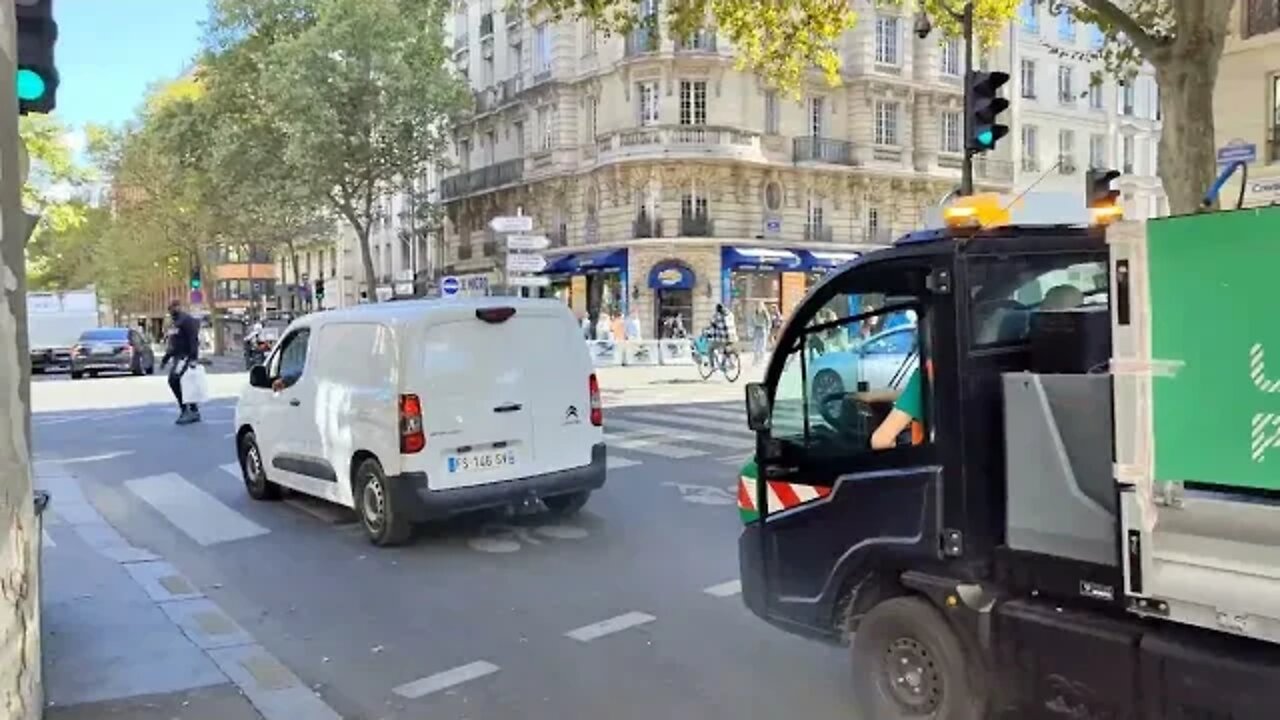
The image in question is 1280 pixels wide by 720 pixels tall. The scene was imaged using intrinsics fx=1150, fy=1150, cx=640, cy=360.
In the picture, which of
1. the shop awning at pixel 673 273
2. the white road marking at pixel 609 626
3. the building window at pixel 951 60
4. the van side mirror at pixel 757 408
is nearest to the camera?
the van side mirror at pixel 757 408

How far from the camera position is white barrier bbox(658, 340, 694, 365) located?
32.8 meters

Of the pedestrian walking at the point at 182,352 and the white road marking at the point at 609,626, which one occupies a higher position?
the pedestrian walking at the point at 182,352

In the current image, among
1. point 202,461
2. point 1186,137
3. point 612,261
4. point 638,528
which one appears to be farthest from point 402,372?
point 612,261

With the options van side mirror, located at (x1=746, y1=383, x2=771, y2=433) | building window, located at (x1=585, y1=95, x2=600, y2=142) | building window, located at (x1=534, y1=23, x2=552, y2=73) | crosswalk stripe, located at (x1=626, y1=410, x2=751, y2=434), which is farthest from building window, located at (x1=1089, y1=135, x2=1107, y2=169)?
van side mirror, located at (x1=746, y1=383, x2=771, y2=433)

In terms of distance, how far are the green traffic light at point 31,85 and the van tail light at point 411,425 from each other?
10.7 ft

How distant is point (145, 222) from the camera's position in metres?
57.0

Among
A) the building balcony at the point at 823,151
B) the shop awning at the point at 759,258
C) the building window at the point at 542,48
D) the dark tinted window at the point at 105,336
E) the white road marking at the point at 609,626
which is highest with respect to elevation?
the building window at the point at 542,48

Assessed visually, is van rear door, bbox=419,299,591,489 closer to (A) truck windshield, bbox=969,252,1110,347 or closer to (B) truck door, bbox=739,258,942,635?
(B) truck door, bbox=739,258,942,635

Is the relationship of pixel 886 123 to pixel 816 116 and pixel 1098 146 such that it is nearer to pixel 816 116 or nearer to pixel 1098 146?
pixel 816 116

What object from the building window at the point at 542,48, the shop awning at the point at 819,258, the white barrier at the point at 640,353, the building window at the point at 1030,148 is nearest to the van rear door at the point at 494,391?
the white barrier at the point at 640,353

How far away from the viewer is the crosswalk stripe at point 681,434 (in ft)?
43.9

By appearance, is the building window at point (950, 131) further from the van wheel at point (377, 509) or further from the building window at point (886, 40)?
the van wheel at point (377, 509)

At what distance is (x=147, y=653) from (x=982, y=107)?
1103 centimetres

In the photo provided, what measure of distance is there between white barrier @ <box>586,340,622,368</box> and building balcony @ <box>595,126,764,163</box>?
11.9 m
